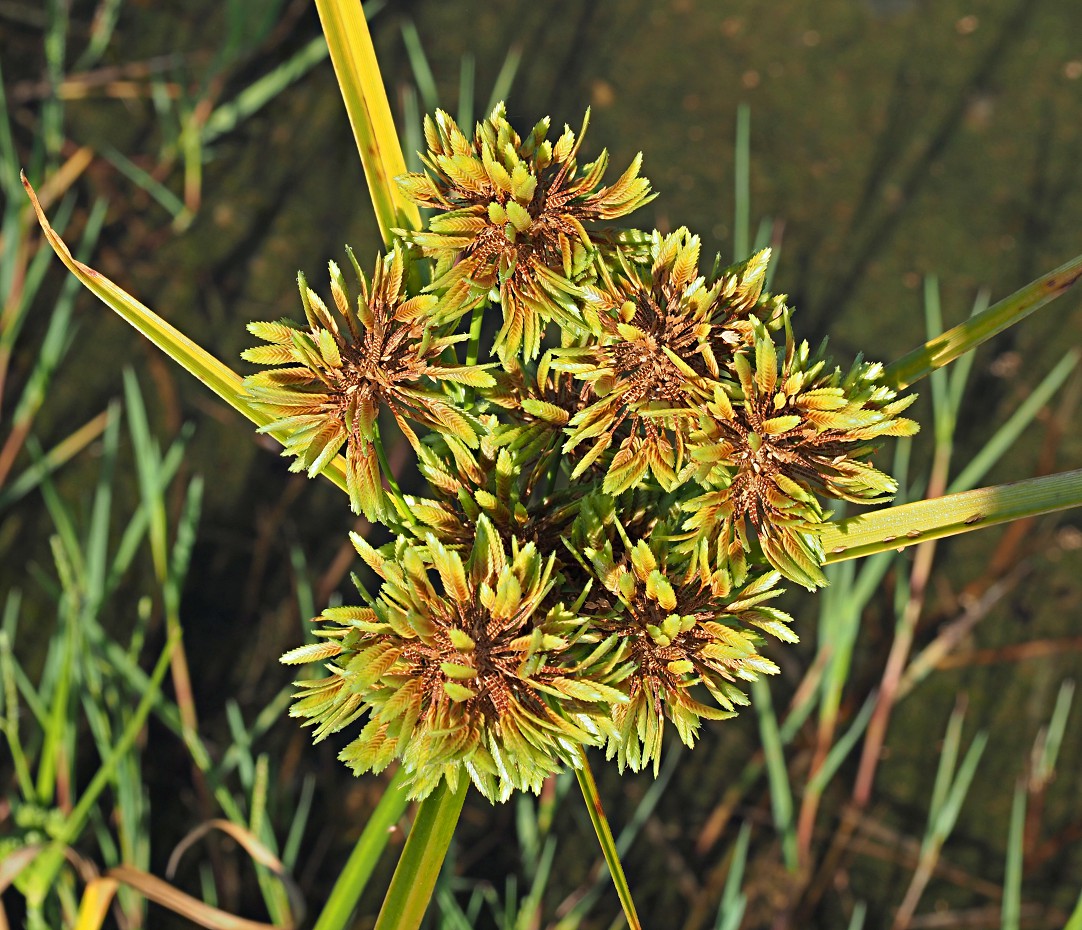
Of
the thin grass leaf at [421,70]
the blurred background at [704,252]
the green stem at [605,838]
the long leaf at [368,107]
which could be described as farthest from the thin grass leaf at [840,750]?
the thin grass leaf at [421,70]

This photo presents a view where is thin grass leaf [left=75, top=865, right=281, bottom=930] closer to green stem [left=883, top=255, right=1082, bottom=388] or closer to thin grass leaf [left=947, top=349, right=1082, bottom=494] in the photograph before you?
green stem [left=883, top=255, right=1082, bottom=388]

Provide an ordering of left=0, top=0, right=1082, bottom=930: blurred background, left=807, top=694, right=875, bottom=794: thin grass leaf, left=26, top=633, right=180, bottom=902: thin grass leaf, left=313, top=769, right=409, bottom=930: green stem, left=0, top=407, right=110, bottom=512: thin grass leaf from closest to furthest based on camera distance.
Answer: left=313, top=769, right=409, bottom=930: green stem < left=26, top=633, right=180, bottom=902: thin grass leaf < left=807, top=694, right=875, bottom=794: thin grass leaf < left=0, top=0, right=1082, bottom=930: blurred background < left=0, top=407, right=110, bottom=512: thin grass leaf

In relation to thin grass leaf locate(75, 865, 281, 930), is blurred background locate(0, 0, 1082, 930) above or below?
above

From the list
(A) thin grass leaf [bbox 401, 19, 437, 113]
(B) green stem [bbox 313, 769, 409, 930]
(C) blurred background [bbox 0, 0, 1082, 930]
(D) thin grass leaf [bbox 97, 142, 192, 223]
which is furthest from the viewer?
(D) thin grass leaf [bbox 97, 142, 192, 223]

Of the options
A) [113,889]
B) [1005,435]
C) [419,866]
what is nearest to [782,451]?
[419,866]

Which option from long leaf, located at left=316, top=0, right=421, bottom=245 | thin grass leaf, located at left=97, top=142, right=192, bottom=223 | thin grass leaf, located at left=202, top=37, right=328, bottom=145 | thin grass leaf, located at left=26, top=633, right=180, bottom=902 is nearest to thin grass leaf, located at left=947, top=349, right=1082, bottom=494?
long leaf, located at left=316, top=0, right=421, bottom=245

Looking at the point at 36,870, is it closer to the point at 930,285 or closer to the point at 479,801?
the point at 479,801

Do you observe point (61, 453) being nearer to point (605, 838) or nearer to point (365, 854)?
point (365, 854)

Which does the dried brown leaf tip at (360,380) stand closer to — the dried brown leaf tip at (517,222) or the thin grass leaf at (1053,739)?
the dried brown leaf tip at (517,222)
